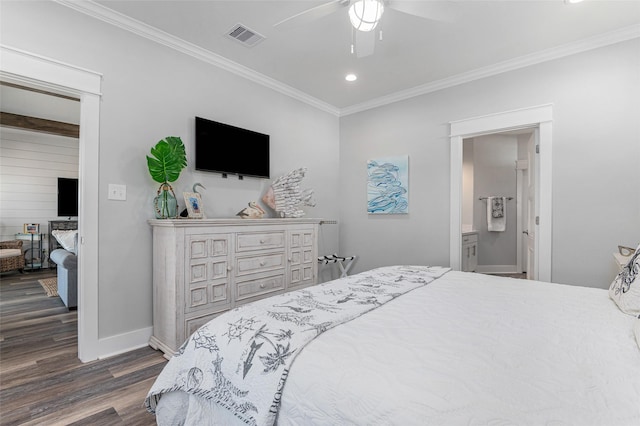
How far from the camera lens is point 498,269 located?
5.57 metres

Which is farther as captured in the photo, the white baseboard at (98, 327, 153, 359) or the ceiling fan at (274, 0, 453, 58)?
the white baseboard at (98, 327, 153, 359)

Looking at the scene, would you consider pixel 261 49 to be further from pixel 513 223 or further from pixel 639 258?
pixel 513 223

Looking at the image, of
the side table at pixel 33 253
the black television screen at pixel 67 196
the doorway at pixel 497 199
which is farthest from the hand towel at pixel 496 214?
the side table at pixel 33 253

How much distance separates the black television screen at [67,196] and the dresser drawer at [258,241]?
519 centimetres

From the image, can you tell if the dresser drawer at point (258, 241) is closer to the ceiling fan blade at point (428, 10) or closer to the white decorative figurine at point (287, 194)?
the white decorative figurine at point (287, 194)

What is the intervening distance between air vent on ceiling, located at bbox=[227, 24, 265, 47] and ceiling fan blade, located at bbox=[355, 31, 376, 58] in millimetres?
984

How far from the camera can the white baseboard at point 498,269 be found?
5.51 m

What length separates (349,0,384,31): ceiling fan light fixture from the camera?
5.49 feet

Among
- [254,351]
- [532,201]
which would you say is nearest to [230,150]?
[254,351]

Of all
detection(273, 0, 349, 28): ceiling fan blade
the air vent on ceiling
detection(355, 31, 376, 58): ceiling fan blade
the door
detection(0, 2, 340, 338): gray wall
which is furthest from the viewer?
the door

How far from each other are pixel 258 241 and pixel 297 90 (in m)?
1.98

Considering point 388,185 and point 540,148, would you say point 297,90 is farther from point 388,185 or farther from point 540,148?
point 540,148

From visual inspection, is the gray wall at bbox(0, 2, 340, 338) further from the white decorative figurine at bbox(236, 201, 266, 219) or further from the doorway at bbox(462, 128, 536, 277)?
the doorway at bbox(462, 128, 536, 277)

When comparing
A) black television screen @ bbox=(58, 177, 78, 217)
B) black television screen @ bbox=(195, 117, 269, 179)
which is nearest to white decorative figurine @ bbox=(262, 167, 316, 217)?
black television screen @ bbox=(195, 117, 269, 179)
